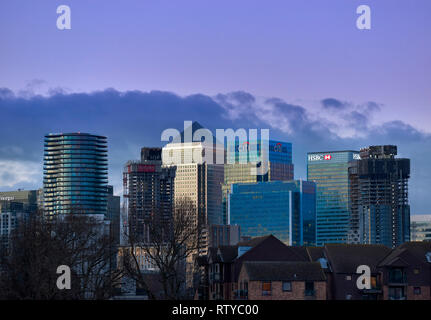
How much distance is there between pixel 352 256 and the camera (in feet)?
345

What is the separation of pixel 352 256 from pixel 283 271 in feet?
37.0

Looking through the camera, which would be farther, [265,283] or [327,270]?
[327,270]

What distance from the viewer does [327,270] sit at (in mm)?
104250

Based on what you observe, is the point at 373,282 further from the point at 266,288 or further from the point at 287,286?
the point at 266,288

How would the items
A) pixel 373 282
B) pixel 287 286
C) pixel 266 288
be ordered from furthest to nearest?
pixel 373 282 → pixel 287 286 → pixel 266 288

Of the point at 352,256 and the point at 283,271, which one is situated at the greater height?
the point at 352,256

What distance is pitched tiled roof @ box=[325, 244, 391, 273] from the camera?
104 m

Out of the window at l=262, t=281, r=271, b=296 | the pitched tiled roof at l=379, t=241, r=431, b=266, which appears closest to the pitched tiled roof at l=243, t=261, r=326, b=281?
the window at l=262, t=281, r=271, b=296

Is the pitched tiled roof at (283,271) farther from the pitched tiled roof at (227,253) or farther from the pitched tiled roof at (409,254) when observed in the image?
the pitched tiled roof at (227,253)

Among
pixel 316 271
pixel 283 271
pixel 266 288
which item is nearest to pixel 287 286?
pixel 283 271
